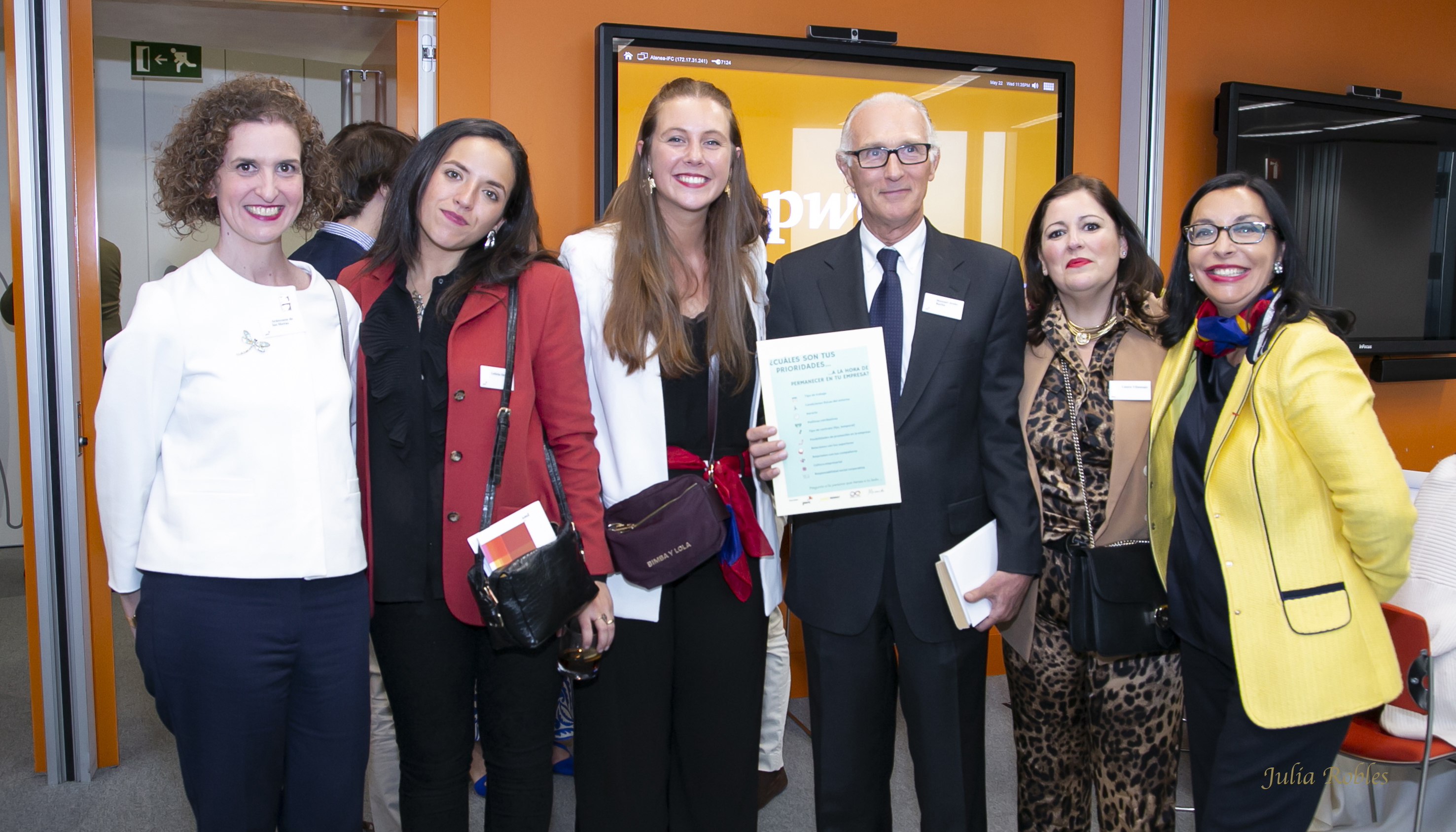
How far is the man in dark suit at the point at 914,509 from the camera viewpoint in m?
1.95

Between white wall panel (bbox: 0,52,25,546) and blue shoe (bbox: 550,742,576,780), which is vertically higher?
white wall panel (bbox: 0,52,25,546)

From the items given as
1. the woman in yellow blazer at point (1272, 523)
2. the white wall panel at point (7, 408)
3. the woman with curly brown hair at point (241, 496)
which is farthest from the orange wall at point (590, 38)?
the white wall panel at point (7, 408)

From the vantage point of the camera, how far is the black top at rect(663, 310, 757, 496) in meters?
1.98

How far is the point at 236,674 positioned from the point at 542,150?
243 centimetres

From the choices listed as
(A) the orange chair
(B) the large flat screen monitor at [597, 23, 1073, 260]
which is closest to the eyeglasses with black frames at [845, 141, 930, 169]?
(B) the large flat screen monitor at [597, 23, 1073, 260]

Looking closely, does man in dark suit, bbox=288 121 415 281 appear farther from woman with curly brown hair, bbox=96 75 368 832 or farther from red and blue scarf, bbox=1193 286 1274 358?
red and blue scarf, bbox=1193 286 1274 358

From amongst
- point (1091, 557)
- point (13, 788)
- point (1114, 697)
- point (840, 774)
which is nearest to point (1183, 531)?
point (1091, 557)

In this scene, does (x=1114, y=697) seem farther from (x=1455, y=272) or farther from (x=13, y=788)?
(x=1455, y=272)

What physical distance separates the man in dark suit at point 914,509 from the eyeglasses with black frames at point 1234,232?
37 cm

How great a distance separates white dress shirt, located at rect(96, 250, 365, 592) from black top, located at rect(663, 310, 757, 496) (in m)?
0.69

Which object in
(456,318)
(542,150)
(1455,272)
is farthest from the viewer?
(1455,272)

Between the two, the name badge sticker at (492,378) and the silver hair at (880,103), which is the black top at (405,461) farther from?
the silver hair at (880,103)

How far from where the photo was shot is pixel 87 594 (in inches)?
127

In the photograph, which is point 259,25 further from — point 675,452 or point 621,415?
point 675,452
